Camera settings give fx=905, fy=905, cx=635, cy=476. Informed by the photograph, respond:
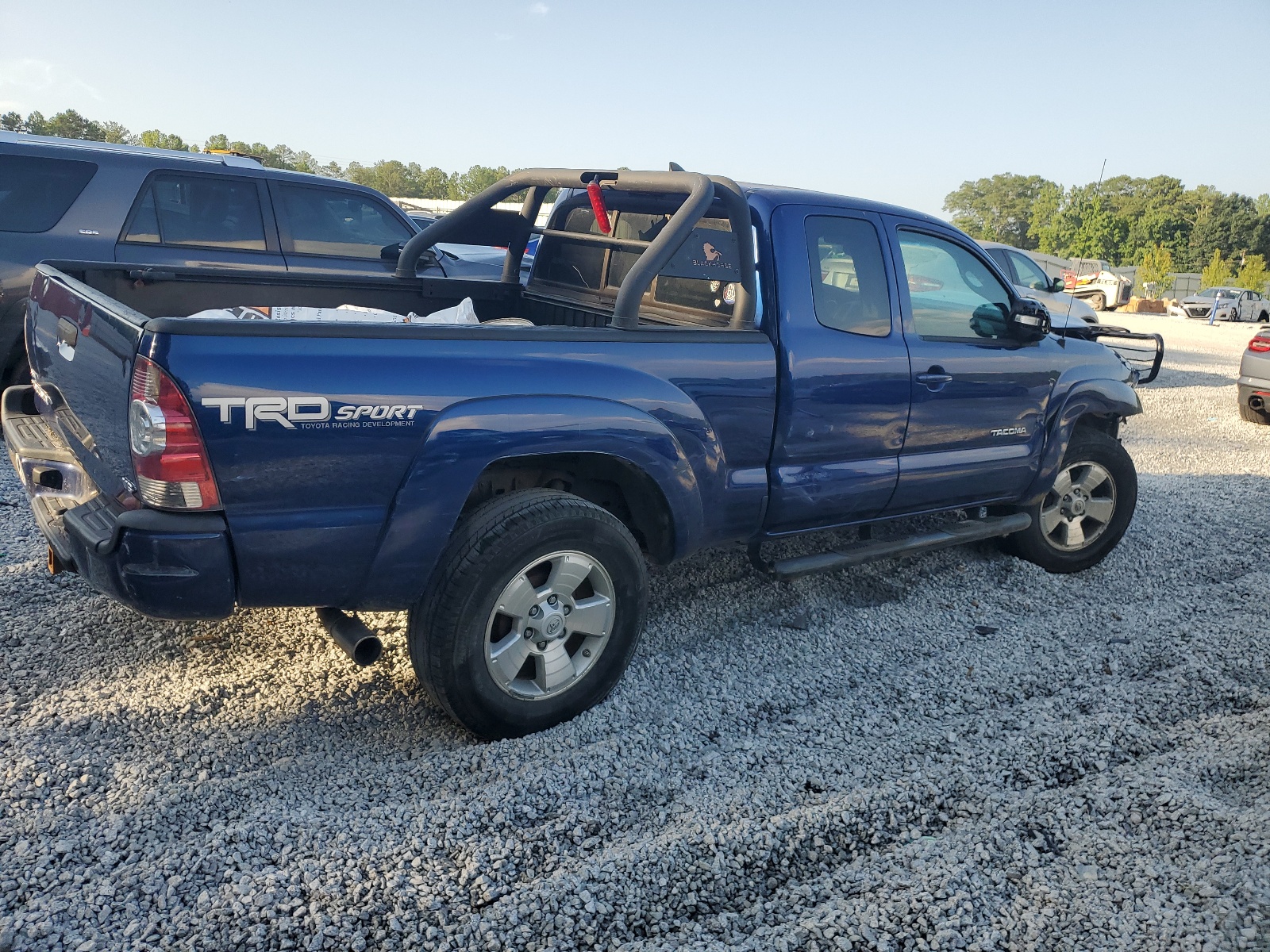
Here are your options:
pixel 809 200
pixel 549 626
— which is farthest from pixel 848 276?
pixel 549 626

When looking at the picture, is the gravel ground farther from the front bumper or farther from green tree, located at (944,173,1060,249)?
green tree, located at (944,173,1060,249)

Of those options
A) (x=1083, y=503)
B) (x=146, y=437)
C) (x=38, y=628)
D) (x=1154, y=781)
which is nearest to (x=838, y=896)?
(x=1154, y=781)

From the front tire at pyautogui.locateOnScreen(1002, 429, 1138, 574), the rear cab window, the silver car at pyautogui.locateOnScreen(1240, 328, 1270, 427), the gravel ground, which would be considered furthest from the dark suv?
the silver car at pyautogui.locateOnScreen(1240, 328, 1270, 427)

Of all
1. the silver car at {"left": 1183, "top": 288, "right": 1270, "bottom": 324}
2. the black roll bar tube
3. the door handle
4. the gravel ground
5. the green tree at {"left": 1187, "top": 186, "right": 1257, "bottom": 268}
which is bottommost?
the gravel ground

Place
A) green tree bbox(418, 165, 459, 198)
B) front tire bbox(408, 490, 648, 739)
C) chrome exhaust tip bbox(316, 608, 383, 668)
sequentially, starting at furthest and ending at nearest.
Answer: green tree bbox(418, 165, 459, 198), front tire bbox(408, 490, 648, 739), chrome exhaust tip bbox(316, 608, 383, 668)

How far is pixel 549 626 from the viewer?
3.18 m

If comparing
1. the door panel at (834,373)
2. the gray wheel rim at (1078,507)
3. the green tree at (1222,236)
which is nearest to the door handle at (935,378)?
the door panel at (834,373)

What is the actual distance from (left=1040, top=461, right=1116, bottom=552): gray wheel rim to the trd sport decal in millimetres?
3873

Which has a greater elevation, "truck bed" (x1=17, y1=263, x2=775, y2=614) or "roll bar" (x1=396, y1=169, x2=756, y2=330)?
"roll bar" (x1=396, y1=169, x2=756, y2=330)

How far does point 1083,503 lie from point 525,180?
3.61m

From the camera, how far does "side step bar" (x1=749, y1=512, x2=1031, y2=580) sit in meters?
4.02

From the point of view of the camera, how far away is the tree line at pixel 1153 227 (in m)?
90.1

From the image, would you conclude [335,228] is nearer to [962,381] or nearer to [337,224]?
[337,224]

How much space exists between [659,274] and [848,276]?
849 mm
